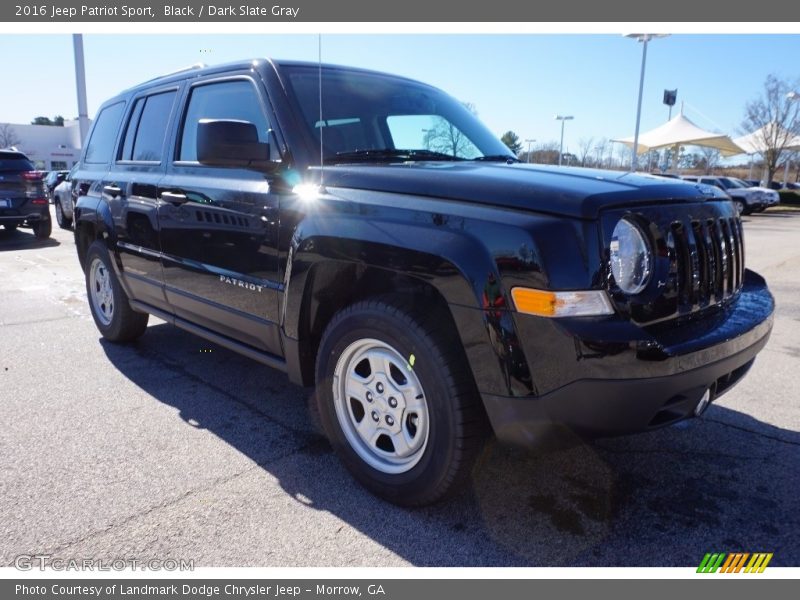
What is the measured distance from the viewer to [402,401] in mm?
2502

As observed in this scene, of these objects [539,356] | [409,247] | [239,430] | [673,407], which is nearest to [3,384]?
[239,430]

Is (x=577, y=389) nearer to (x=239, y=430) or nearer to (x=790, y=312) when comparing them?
(x=239, y=430)

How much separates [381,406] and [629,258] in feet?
3.88

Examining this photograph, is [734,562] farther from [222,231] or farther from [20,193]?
[20,193]

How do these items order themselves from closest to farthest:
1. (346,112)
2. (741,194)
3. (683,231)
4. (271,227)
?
(683,231)
(271,227)
(346,112)
(741,194)

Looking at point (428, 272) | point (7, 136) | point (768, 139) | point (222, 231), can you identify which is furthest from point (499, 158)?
point (7, 136)

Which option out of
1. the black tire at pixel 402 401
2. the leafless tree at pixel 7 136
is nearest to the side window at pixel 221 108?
the black tire at pixel 402 401

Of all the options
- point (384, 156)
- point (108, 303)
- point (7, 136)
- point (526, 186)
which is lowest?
point (108, 303)

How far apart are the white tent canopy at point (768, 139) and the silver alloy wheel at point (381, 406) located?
4069 centimetres

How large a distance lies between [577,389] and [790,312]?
17.8 feet

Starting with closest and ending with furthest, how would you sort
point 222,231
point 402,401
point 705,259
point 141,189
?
point 705,259
point 402,401
point 222,231
point 141,189

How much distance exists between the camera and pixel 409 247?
90.0 inches

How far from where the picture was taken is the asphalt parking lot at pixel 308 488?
2.28 meters

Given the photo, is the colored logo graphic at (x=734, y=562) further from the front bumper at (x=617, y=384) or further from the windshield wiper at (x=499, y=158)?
the windshield wiper at (x=499, y=158)
